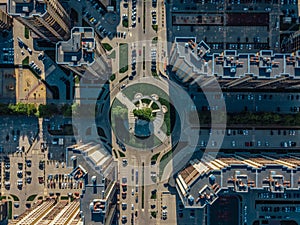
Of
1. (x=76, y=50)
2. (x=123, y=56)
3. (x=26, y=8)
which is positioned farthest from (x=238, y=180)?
(x=26, y=8)

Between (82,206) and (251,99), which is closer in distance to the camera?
(82,206)

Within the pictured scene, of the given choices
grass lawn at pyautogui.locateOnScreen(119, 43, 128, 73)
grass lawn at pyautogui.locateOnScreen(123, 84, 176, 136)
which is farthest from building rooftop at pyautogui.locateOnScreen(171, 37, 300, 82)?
grass lawn at pyautogui.locateOnScreen(119, 43, 128, 73)

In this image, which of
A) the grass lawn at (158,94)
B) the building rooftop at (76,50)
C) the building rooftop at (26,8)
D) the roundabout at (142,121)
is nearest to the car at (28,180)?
the roundabout at (142,121)

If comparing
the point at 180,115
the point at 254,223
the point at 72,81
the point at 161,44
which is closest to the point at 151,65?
Result: the point at 161,44

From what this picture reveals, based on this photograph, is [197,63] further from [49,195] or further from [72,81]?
[49,195]

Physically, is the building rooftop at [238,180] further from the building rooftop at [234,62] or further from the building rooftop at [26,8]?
the building rooftop at [26,8]

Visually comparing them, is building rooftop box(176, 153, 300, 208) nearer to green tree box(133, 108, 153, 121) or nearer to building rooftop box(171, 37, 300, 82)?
building rooftop box(171, 37, 300, 82)
